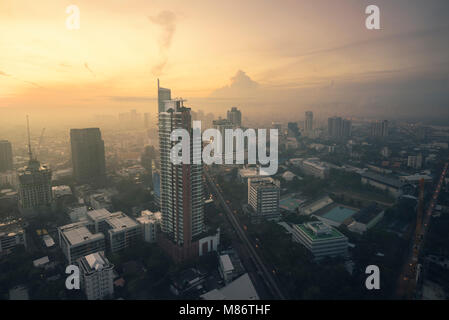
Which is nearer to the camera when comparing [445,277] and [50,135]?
[445,277]

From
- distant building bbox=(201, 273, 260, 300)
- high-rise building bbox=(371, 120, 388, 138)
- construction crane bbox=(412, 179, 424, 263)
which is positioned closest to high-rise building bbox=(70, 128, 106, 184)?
distant building bbox=(201, 273, 260, 300)

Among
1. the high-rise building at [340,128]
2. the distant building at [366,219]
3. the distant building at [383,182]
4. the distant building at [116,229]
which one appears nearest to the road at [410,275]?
the distant building at [366,219]

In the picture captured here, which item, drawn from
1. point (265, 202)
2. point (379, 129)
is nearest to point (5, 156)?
point (265, 202)

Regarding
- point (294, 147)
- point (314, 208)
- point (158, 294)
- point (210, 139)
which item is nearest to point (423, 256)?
point (314, 208)

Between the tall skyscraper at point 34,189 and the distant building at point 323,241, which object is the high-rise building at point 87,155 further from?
the distant building at point 323,241

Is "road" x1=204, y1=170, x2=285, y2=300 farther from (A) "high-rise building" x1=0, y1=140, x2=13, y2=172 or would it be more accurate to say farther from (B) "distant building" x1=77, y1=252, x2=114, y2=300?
(A) "high-rise building" x1=0, y1=140, x2=13, y2=172

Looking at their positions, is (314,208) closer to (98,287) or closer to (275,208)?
(275,208)
